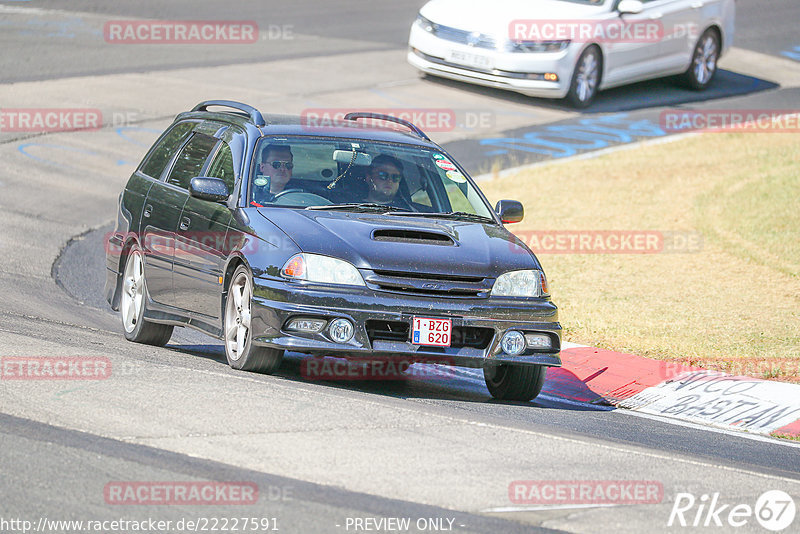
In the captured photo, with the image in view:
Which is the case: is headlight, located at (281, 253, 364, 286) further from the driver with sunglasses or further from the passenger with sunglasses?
the passenger with sunglasses

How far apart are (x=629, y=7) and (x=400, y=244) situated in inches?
556

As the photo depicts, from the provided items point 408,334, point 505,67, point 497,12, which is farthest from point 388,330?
point 497,12

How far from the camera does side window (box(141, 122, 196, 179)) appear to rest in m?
10.6

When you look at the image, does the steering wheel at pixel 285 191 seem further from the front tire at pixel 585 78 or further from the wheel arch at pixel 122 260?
the front tire at pixel 585 78

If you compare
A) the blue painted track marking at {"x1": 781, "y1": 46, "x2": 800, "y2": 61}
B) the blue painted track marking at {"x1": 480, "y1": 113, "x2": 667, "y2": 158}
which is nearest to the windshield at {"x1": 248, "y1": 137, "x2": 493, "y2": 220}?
the blue painted track marking at {"x1": 480, "y1": 113, "x2": 667, "y2": 158}

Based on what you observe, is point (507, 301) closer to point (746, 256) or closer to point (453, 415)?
point (453, 415)

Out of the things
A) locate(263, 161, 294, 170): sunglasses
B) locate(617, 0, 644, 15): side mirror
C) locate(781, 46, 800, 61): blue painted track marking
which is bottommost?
locate(263, 161, 294, 170): sunglasses

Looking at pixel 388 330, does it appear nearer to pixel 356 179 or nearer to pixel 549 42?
pixel 356 179

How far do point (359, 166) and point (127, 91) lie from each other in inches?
480

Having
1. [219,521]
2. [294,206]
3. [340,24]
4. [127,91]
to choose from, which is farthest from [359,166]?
A: [340,24]

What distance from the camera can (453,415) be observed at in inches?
307

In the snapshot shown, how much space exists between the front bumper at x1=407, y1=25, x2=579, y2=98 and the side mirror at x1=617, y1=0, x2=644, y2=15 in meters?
1.29

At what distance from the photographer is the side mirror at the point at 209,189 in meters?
9.05

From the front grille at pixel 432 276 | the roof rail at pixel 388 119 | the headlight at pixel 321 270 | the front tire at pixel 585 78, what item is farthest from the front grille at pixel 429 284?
the front tire at pixel 585 78
